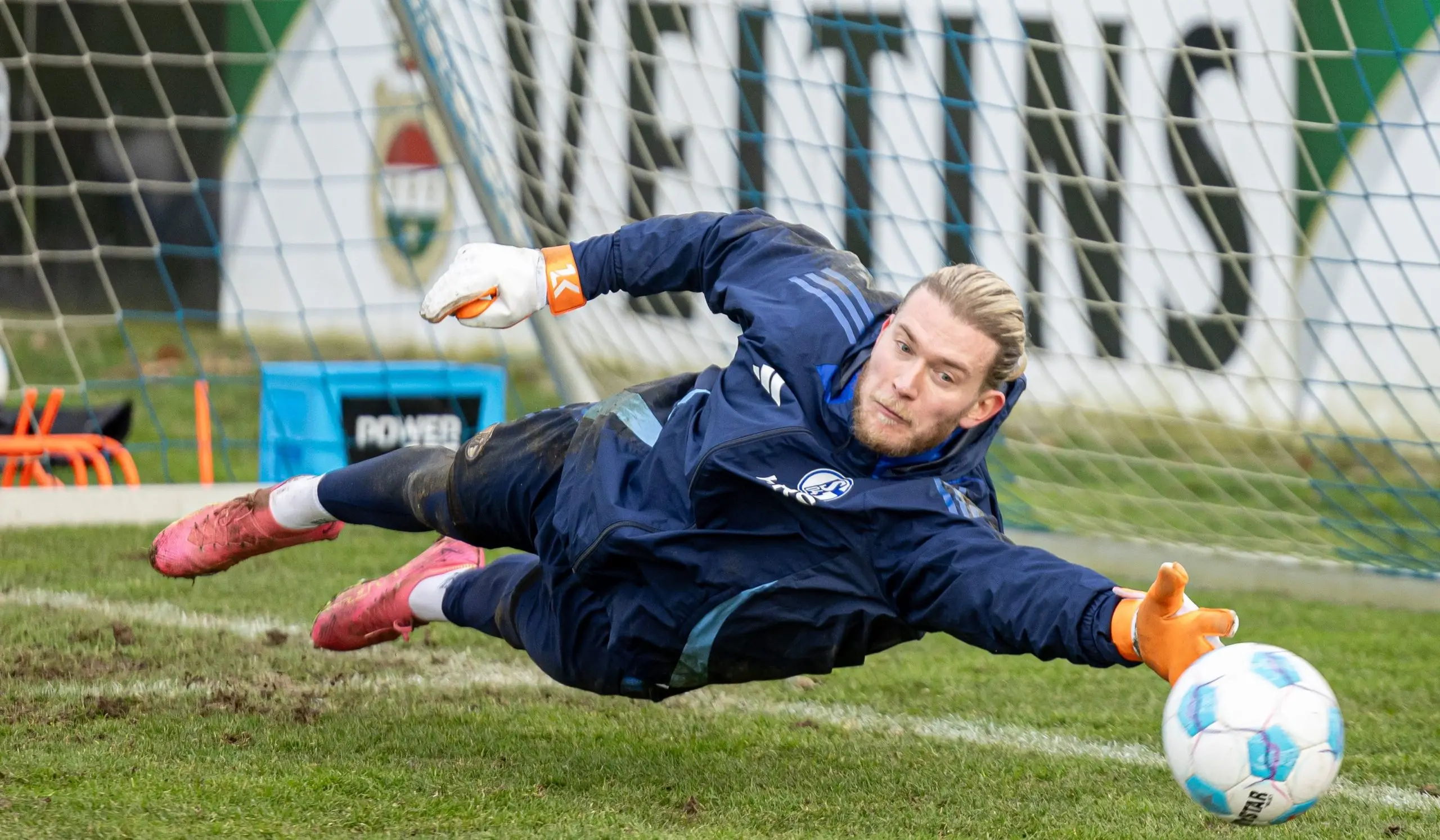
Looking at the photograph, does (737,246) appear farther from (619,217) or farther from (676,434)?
(619,217)

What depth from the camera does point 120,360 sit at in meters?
9.05

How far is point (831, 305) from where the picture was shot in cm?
A: 279

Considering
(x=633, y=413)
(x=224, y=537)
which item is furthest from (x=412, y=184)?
(x=633, y=413)

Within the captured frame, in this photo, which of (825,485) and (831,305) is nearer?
(825,485)

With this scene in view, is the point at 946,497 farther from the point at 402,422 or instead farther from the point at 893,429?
the point at 402,422

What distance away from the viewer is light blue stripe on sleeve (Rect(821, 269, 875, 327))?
2.79m

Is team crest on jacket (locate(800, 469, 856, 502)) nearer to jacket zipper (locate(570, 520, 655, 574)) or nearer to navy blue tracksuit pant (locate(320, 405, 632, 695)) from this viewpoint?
jacket zipper (locate(570, 520, 655, 574))

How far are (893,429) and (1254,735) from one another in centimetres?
76

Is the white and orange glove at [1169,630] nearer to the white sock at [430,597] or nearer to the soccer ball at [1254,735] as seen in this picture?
the soccer ball at [1254,735]

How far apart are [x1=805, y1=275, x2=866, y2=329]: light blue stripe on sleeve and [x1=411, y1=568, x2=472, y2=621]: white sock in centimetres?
103

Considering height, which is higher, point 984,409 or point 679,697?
point 984,409

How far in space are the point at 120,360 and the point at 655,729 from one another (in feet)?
22.0

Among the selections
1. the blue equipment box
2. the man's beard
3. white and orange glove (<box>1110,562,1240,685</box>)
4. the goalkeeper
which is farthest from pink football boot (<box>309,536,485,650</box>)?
the blue equipment box

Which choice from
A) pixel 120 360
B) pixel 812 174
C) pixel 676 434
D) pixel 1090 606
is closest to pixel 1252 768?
pixel 1090 606
